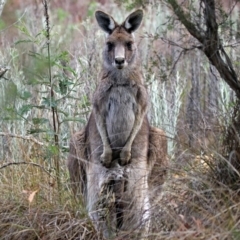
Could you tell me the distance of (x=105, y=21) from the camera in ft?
21.9

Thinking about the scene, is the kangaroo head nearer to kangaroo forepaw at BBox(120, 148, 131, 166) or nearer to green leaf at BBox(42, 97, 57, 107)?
green leaf at BBox(42, 97, 57, 107)

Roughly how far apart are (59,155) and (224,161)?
183cm

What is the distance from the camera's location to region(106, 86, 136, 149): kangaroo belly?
6.48 metres

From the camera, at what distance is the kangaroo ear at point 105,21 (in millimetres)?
6617

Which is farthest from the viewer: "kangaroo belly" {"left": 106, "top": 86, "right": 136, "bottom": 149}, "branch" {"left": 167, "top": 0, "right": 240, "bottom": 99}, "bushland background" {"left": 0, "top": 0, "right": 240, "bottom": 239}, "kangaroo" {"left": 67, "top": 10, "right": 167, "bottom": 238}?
"kangaroo belly" {"left": 106, "top": 86, "right": 136, "bottom": 149}

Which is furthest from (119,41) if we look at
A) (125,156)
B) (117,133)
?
(125,156)

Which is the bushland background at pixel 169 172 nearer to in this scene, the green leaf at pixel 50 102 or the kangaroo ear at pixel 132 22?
the green leaf at pixel 50 102

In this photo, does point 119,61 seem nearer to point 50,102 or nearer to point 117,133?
point 117,133

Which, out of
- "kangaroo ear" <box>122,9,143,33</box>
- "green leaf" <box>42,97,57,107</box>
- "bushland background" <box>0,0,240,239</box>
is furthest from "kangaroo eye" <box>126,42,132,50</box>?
"green leaf" <box>42,97,57,107</box>

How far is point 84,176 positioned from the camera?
6535 mm

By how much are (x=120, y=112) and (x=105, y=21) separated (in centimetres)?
75

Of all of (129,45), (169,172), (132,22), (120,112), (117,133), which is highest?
(132,22)

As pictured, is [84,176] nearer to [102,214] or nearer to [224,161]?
[102,214]

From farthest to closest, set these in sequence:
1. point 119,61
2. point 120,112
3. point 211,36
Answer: point 120,112 → point 119,61 → point 211,36
